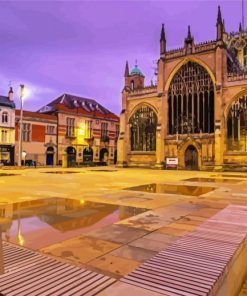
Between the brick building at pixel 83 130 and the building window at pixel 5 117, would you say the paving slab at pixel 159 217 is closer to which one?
the brick building at pixel 83 130

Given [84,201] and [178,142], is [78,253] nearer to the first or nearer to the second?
[84,201]

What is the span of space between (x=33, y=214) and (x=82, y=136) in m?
49.4

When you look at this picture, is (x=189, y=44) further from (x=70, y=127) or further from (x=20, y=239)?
(x=20, y=239)

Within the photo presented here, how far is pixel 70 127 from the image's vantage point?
55531 mm

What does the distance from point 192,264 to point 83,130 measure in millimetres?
54465

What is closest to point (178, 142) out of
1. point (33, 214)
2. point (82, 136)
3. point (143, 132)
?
point (143, 132)

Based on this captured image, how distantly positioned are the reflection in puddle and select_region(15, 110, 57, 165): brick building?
4027cm

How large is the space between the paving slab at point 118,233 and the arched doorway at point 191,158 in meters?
33.0

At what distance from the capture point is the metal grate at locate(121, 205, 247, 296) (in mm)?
3303

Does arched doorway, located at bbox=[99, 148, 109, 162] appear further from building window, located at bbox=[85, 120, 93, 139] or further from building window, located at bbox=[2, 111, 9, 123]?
building window, located at bbox=[2, 111, 9, 123]

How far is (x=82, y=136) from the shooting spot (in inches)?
2253

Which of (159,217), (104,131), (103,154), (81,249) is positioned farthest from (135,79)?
(81,249)

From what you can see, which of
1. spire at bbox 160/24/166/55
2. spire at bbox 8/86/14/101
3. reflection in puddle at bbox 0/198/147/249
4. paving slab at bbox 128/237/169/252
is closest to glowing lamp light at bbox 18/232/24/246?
reflection in puddle at bbox 0/198/147/249

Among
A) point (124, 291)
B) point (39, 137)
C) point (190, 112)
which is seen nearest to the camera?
point (124, 291)
